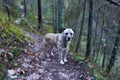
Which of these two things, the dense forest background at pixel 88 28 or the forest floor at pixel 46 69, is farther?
the dense forest background at pixel 88 28

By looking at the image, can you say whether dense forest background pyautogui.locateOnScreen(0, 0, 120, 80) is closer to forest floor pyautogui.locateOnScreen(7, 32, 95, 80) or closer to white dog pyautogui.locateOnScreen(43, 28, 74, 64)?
A: forest floor pyautogui.locateOnScreen(7, 32, 95, 80)

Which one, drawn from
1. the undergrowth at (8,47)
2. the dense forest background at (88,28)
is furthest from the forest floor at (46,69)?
the dense forest background at (88,28)

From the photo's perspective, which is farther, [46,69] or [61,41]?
[61,41]

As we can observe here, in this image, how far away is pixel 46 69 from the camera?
6.48 meters

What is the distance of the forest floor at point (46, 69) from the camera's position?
18.6 feet

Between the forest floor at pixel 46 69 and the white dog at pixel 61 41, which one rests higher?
the white dog at pixel 61 41

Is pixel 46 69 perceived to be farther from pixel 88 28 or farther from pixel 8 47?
pixel 88 28

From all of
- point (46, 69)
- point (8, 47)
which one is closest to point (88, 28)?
point (46, 69)

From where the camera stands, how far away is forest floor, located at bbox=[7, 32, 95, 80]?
18.6 feet

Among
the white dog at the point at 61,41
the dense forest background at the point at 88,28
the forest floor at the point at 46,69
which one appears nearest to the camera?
the forest floor at the point at 46,69

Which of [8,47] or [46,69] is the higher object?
[8,47]

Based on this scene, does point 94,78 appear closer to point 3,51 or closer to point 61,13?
point 3,51

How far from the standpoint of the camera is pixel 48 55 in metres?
7.95

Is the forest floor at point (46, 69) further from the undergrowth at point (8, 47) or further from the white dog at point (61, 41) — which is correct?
the white dog at point (61, 41)
